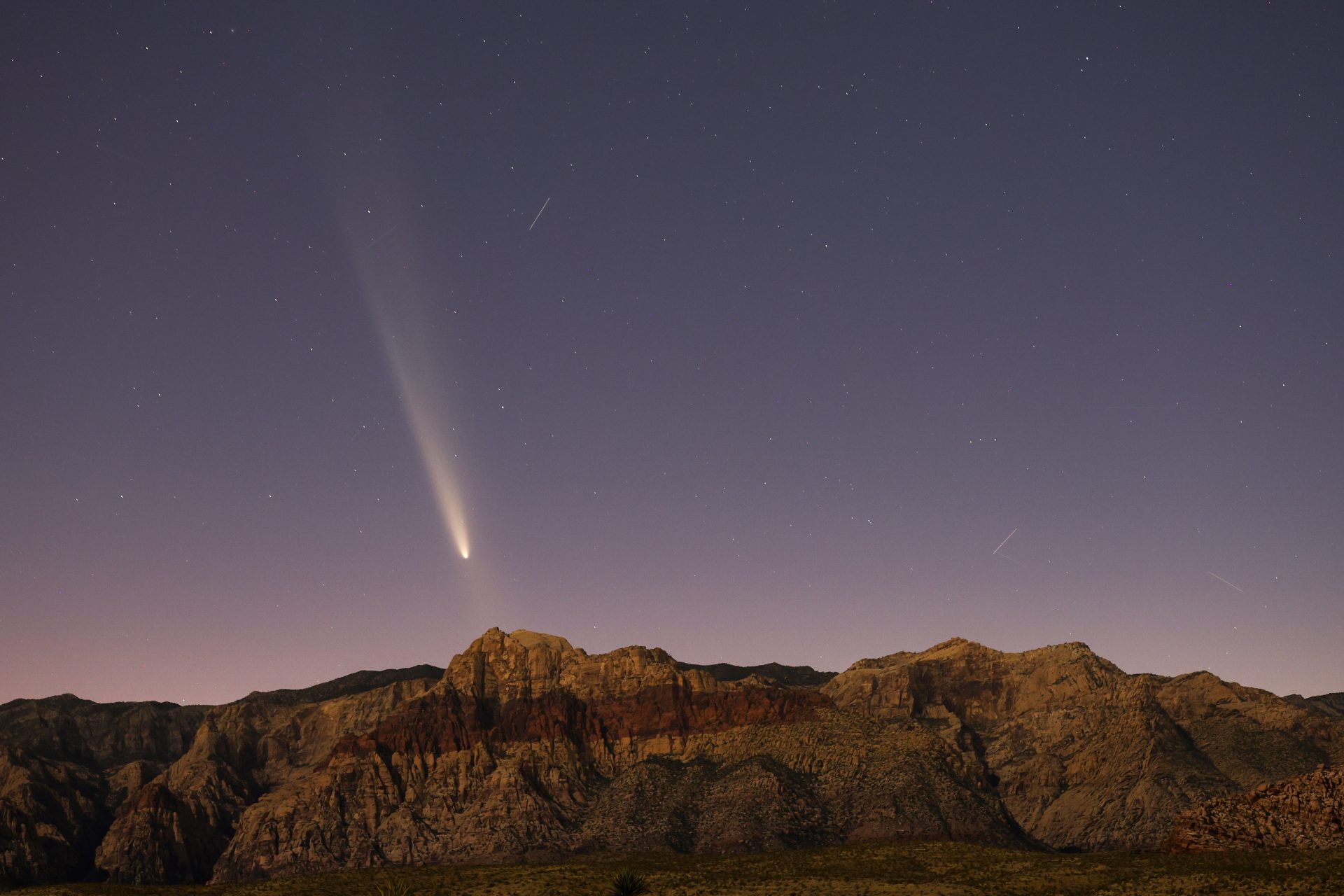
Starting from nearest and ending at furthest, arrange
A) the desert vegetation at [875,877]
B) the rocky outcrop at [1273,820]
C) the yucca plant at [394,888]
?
the desert vegetation at [875,877]
the yucca plant at [394,888]
the rocky outcrop at [1273,820]

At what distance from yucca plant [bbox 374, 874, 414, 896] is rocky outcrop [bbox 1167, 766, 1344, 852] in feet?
199

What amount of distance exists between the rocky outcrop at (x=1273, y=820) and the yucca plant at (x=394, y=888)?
199ft

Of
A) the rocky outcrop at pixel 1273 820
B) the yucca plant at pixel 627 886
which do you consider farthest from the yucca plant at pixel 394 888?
the rocky outcrop at pixel 1273 820

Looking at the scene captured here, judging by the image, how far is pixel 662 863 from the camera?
323 ft

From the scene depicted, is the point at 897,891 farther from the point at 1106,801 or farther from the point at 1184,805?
the point at 1106,801

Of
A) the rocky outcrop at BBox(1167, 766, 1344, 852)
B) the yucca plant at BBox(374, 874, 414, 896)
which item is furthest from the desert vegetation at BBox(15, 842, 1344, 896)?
the rocky outcrop at BBox(1167, 766, 1344, 852)

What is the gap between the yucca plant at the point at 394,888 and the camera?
81.3 m

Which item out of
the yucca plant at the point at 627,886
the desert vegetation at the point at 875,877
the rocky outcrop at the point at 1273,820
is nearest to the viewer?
the desert vegetation at the point at 875,877

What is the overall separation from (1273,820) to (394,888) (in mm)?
68885

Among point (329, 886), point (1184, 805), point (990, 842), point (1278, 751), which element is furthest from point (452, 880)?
→ point (1278, 751)

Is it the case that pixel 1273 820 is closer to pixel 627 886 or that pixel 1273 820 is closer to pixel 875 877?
pixel 875 877

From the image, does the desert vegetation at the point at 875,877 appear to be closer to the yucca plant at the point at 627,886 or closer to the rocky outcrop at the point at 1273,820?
the yucca plant at the point at 627,886

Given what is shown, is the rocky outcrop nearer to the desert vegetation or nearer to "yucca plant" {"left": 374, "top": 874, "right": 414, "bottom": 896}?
the desert vegetation

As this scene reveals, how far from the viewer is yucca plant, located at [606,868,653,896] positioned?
82.1 meters
